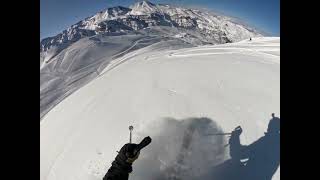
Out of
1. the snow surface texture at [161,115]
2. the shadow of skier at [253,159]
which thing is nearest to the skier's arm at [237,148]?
the shadow of skier at [253,159]

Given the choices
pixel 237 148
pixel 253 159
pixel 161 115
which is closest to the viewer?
pixel 253 159

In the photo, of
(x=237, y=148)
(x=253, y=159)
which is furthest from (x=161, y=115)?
(x=253, y=159)

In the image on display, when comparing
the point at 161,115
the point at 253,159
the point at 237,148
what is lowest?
the point at 253,159

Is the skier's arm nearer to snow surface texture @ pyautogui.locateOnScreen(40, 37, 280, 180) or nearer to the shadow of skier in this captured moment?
the shadow of skier

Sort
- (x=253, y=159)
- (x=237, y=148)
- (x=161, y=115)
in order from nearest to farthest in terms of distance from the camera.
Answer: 1. (x=253, y=159)
2. (x=237, y=148)
3. (x=161, y=115)

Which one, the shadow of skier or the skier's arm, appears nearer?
the shadow of skier

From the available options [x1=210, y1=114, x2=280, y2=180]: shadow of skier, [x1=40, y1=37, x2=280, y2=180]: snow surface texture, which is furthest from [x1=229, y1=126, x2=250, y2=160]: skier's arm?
[x1=40, y1=37, x2=280, y2=180]: snow surface texture

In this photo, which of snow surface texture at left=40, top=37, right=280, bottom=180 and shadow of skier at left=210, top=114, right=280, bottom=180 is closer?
shadow of skier at left=210, top=114, right=280, bottom=180

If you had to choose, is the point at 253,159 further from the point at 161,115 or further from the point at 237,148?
the point at 161,115
